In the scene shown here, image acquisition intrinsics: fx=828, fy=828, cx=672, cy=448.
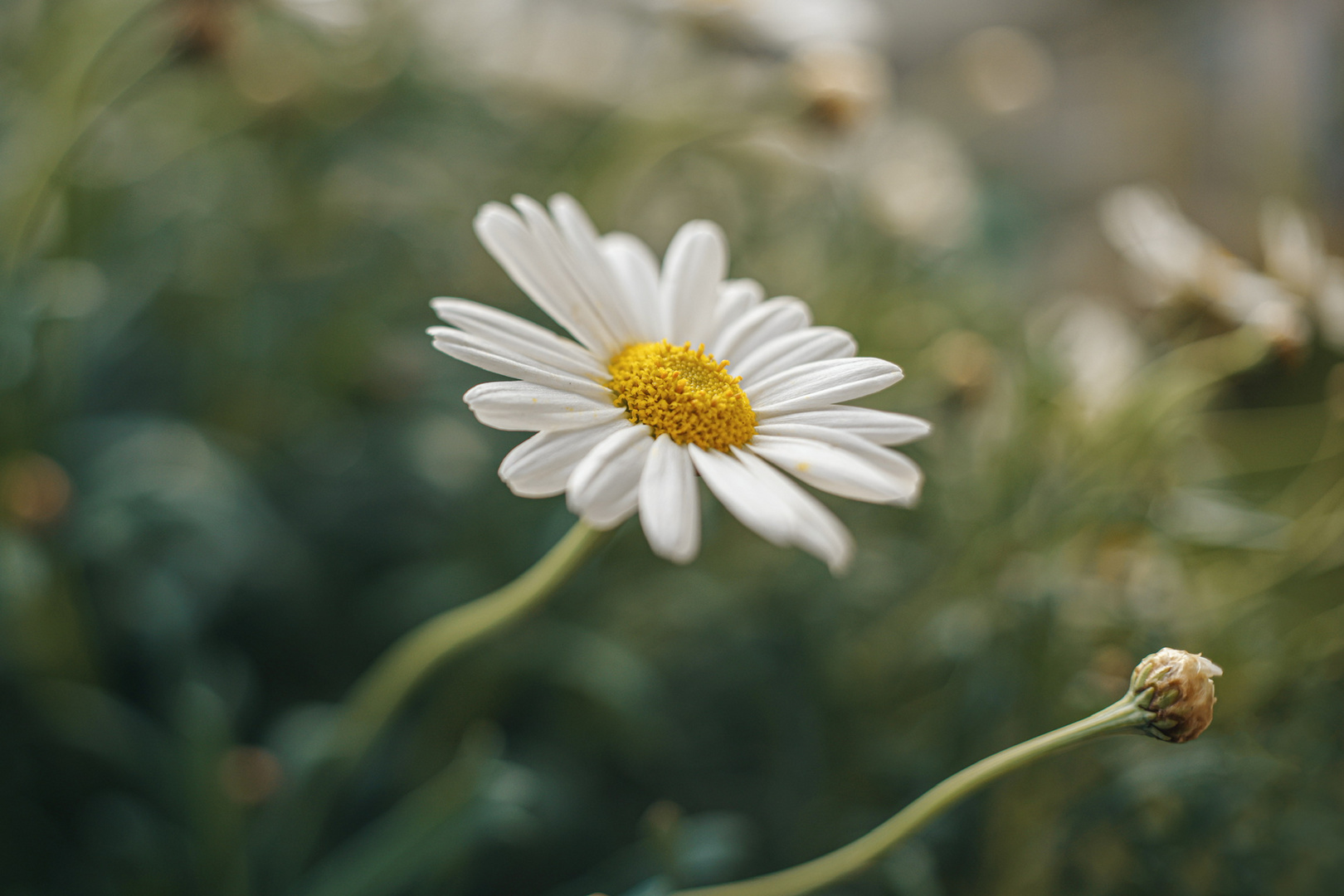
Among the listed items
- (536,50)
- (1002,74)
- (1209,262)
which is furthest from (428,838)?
(1002,74)

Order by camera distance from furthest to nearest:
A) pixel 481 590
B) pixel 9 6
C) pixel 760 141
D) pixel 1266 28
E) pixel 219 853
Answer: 1. pixel 1266 28
2. pixel 760 141
3. pixel 9 6
4. pixel 481 590
5. pixel 219 853

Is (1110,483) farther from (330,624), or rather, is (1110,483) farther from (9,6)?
(9,6)

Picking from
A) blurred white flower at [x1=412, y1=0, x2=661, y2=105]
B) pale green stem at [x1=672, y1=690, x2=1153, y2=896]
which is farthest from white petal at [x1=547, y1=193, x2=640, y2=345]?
blurred white flower at [x1=412, y1=0, x2=661, y2=105]

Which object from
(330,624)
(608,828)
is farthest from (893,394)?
(330,624)

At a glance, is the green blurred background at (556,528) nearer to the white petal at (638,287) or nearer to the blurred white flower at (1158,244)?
the blurred white flower at (1158,244)

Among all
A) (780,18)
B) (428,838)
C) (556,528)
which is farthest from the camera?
(780,18)

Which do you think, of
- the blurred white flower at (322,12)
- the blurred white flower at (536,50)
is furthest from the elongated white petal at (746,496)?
the blurred white flower at (536,50)

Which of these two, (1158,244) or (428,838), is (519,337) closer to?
(428,838)
